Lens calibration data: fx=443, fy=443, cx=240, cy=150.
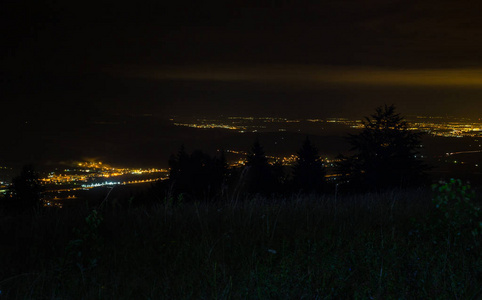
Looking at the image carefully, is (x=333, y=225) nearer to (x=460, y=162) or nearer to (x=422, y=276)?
(x=422, y=276)

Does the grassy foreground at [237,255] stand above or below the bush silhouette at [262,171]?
above

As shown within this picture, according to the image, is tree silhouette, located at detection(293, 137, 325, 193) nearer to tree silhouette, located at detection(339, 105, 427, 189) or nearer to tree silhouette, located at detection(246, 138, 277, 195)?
tree silhouette, located at detection(246, 138, 277, 195)

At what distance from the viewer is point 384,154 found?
2894 cm

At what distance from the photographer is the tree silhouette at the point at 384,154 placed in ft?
92.1

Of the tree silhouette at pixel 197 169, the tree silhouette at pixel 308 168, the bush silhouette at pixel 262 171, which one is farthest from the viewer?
the tree silhouette at pixel 308 168

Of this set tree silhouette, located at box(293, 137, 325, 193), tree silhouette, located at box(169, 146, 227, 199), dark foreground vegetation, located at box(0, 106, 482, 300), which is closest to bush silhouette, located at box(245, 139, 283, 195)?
tree silhouette, located at box(293, 137, 325, 193)

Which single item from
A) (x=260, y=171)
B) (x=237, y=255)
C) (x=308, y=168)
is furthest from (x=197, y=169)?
(x=237, y=255)

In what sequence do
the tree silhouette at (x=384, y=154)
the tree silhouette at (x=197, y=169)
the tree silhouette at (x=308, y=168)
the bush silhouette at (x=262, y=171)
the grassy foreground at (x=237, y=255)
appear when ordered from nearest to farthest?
1. the grassy foreground at (x=237, y=255)
2. the tree silhouette at (x=384, y=154)
3. the bush silhouette at (x=262, y=171)
4. the tree silhouette at (x=197, y=169)
5. the tree silhouette at (x=308, y=168)

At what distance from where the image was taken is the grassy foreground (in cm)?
413

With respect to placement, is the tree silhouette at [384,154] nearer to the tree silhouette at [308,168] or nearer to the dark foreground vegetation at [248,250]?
the tree silhouette at [308,168]

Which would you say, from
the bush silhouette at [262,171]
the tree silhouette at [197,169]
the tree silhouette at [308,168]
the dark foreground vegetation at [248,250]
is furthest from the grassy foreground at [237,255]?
the tree silhouette at [308,168]

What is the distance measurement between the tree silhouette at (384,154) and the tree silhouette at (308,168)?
7.73m

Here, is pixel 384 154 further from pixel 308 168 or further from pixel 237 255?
pixel 237 255

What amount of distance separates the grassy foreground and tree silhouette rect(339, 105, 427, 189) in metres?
21.8
